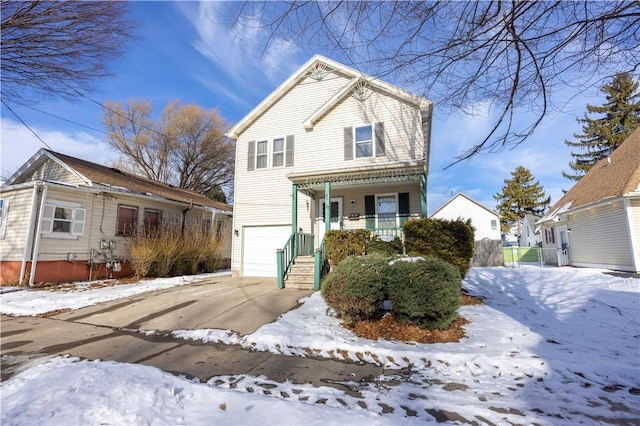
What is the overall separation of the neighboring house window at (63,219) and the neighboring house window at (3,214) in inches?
72.6

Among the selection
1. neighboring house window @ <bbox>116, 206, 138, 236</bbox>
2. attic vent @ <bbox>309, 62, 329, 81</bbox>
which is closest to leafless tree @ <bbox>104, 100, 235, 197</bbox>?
neighboring house window @ <bbox>116, 206, 138, 236</bbox>

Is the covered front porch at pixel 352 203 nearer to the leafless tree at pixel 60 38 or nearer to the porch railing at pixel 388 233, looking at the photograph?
the porch railing at pixel 388 233

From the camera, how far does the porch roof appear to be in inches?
363

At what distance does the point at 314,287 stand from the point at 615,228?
1310 cm

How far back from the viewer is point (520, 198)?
1516 inches

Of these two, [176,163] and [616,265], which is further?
[176,163]

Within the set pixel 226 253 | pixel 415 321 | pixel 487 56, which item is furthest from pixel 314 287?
pixel 226 253

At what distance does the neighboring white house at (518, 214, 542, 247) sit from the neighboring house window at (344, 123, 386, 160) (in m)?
27.5

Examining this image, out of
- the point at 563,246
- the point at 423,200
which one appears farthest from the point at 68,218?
the point at 563,246

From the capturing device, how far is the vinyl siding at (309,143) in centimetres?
1070

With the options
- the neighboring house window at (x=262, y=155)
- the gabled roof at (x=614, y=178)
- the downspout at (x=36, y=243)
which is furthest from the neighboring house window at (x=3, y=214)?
the gabled roof at (x=614, y=178)

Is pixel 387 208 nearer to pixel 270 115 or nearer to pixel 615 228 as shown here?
pixel 270 115

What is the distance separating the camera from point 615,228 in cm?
1229

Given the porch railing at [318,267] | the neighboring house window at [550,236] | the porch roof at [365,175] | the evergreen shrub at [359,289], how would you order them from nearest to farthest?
the evergreen shrub at [359,289], the porch railing at [318,267], the porch roof at [365,175], the neighboring house window at [550,236]
